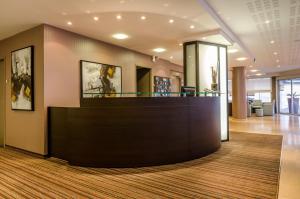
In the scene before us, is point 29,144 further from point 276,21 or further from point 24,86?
point 276,21

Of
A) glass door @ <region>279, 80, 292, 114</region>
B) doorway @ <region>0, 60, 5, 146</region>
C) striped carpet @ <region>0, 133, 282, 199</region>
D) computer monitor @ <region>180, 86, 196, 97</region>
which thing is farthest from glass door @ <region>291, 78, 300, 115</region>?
doorway @ <region>0, 60, 5, 146</region>

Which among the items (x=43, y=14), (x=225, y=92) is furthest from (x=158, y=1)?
(x=225, y=92)

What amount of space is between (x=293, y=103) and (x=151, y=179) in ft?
55.0

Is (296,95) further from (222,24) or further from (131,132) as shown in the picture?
(131,132)

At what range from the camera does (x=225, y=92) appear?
6500mm

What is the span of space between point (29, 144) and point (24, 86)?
1.44m

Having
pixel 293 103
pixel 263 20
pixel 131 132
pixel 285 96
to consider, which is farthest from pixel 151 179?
pixel 285 96

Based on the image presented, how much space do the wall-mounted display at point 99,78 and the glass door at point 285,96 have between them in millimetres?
15002

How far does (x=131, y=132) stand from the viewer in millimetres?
3777

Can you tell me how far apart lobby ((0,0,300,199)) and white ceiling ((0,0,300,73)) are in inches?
1.0

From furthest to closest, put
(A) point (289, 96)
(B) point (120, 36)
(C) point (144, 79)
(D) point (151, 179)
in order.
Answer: (A) point (289, 96), (C) point (144, 79), (B) point (120, 36), (D) point (151, 179)

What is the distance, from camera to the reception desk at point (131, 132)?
12.4 feet

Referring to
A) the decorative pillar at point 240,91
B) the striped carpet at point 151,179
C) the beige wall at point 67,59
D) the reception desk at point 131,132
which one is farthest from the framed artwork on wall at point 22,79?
the decorative pillar at point 240,91

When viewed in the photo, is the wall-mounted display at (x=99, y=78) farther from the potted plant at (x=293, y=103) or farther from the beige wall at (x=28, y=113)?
the potted plant at (x=293, y=103)
